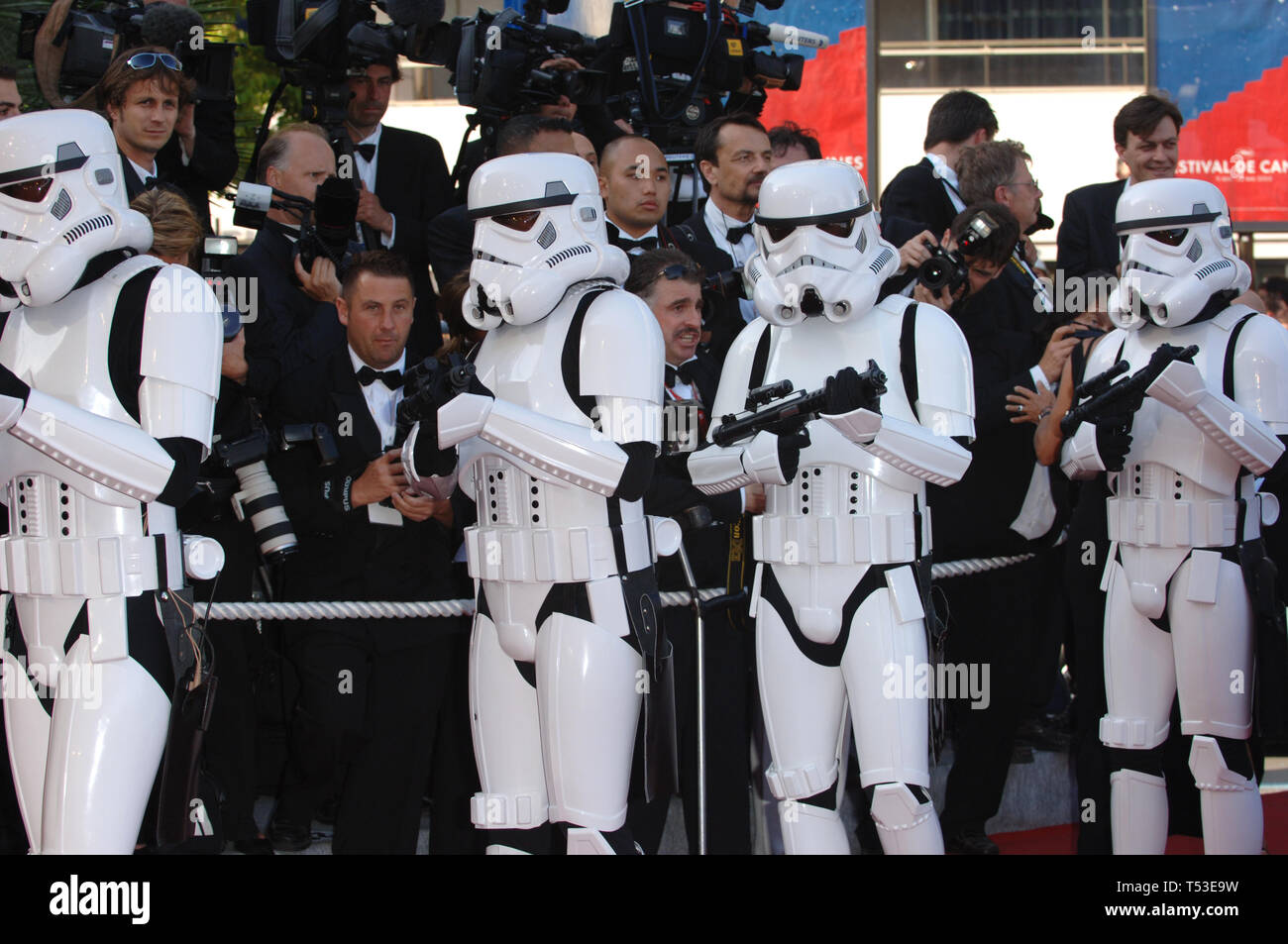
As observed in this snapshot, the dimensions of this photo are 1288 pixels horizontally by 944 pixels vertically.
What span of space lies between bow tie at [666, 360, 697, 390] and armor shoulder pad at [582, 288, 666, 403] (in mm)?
926

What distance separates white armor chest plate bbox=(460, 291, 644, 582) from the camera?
12.0 feet

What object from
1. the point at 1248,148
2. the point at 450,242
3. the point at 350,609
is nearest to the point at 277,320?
the point at 450,242

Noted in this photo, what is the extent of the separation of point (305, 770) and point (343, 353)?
1.32 meters

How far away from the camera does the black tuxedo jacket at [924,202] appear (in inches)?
222

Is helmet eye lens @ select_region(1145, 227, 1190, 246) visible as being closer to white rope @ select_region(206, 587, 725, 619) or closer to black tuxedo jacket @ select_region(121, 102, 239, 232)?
white rope @ select_region(206, 587, 725, 619)

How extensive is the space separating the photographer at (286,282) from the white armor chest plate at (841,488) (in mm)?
1581

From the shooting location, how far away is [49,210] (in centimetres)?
345

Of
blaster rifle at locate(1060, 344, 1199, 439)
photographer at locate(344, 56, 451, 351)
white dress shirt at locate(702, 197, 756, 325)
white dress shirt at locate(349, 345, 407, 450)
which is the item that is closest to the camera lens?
blaster rifle at locate(1060, 344, 1199, 439)

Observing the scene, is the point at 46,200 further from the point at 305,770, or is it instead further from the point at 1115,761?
the point at 1115,761

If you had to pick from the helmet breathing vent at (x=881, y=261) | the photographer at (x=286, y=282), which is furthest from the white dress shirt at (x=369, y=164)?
the helmet breathing vent at (x=881, y=261)

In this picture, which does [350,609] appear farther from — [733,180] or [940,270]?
[733,180]

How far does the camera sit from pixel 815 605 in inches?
149

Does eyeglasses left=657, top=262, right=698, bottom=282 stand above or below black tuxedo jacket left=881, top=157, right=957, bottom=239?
below
